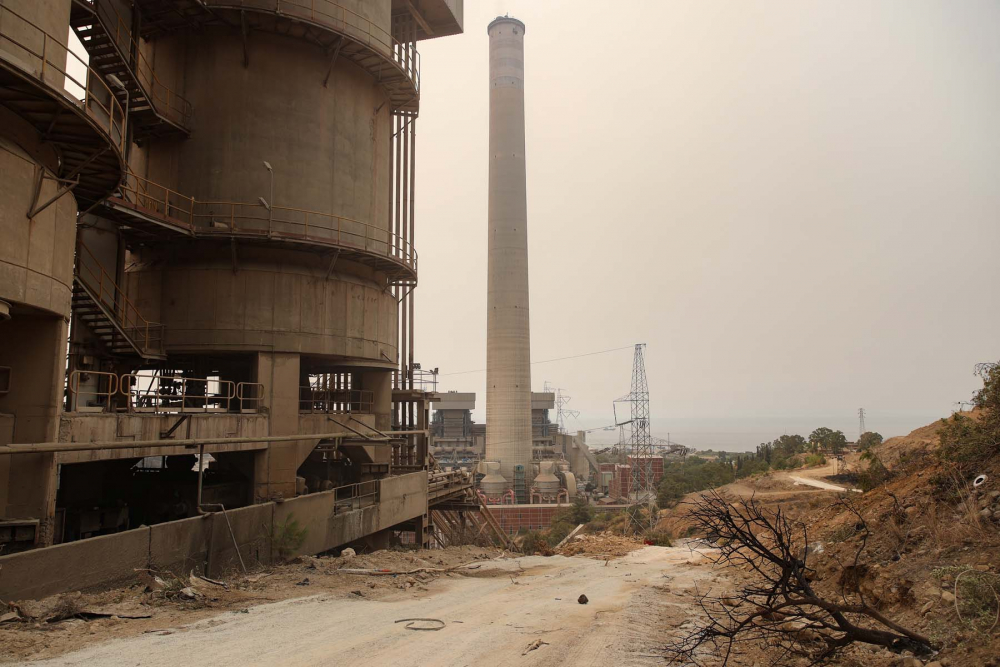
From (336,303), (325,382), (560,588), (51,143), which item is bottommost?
(560,588)

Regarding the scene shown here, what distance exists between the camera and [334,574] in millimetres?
14375

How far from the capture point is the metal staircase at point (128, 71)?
56.8ft

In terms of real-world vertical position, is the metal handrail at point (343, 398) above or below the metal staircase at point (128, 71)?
below

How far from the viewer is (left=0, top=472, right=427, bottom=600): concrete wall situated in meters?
10.8

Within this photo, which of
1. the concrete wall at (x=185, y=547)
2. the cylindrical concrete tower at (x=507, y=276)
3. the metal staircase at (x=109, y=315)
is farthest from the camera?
the cylindrical concrete tower at (x=507, y=276)

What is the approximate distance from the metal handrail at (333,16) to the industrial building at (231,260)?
77mm

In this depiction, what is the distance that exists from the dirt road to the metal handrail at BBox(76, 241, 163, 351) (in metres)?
11.8

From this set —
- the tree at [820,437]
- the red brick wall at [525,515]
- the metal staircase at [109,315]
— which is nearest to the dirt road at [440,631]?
the metal staircase at [109,315]

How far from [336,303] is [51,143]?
36.0 feet

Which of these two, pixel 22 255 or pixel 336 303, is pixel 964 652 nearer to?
pixel 22 255

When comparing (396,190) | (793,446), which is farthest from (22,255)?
(793,446)

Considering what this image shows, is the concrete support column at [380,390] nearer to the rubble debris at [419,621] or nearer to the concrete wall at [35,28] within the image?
the concrete wall at [35,28]

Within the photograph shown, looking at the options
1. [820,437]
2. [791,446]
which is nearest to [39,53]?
[820,437]

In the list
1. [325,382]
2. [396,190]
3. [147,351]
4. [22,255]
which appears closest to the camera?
[22,255]
